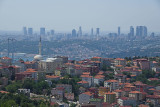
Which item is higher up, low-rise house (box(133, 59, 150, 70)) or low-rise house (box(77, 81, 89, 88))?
low-rise house (box(133, 59, 150, 70))

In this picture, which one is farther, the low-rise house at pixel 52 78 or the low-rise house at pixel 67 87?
the low-rise house at pixel 52 78

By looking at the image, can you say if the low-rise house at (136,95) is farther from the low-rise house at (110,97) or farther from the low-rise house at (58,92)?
the low-rise house at (58,92)

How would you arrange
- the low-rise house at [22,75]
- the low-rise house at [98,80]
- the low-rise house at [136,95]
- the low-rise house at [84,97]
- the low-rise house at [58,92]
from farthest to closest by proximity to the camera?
1. the low-rise house at [98,80]
2. the low-rise house at [22,75]
3. the low-rise house at [136,95]
4. the low-rise house at [58,92]
5. the low-rise house at [84,97]

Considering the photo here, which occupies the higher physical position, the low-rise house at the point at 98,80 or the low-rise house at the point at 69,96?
the low-rise house at the point at 98,80

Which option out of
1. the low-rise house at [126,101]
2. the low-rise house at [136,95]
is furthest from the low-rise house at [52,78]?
the low-rise house at [126,101]

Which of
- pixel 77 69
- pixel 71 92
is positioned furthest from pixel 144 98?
pixel 77 69

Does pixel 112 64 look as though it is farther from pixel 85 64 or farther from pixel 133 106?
pixel 133 106

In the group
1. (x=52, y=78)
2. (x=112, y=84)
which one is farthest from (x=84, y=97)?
(x=52, y=78)

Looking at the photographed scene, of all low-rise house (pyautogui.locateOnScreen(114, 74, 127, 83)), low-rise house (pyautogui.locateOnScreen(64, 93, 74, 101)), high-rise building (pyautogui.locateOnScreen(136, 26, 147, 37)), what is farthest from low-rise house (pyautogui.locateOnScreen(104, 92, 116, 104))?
high-rise building (pyautogui.locateOnScreen(136, 26, 147, 37))

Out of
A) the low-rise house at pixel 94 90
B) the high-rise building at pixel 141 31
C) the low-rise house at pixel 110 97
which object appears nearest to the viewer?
the low-rise house at pixel 110 97

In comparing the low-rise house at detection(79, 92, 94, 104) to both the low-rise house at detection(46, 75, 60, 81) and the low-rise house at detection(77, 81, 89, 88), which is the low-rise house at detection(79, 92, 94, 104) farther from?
the low-rise house at detection(46, 75, 60, 81)

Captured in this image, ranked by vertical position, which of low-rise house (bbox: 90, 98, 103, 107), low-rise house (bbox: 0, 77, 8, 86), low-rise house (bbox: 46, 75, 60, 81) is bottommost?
low-rise house (bbox: 90, 98, 103, 107)
